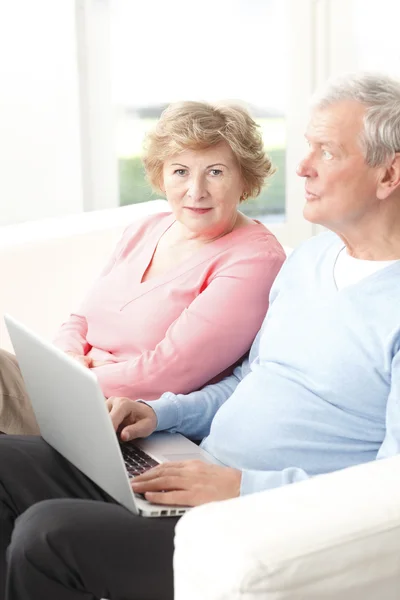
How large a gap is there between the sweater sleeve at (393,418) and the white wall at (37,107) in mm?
3423

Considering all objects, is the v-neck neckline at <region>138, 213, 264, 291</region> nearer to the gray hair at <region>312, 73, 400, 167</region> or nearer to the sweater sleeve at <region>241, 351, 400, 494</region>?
the gray hair at <region>312, 73, 400, 167</region>

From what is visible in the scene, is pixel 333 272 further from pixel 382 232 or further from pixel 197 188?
pixel 197 188

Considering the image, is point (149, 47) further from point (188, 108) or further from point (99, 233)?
point (188, 108)

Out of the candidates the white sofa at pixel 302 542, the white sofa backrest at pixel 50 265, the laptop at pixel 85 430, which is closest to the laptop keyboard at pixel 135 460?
the laptop at pixel 85 430

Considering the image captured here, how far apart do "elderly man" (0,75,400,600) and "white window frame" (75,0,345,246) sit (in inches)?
126

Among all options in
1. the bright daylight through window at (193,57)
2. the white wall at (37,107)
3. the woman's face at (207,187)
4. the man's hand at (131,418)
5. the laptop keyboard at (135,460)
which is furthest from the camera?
the bright daylight through window at (193,57)

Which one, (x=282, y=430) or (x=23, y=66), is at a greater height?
(x=23, y=66)

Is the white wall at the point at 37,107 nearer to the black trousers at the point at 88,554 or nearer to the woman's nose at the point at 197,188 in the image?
the woman's nose at the point at 197,188

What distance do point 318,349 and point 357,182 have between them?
305 mm

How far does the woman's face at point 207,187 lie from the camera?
7.26ft

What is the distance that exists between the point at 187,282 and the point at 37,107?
9.19 ft

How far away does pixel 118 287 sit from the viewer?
91.7 inches

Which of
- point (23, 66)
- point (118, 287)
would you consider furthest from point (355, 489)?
point (23, 66)

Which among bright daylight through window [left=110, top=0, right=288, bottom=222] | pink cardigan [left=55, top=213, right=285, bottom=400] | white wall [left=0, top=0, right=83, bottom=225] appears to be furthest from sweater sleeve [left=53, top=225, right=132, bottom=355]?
bright daylight through window [left=110, top=0, right=288, bottom=222]
